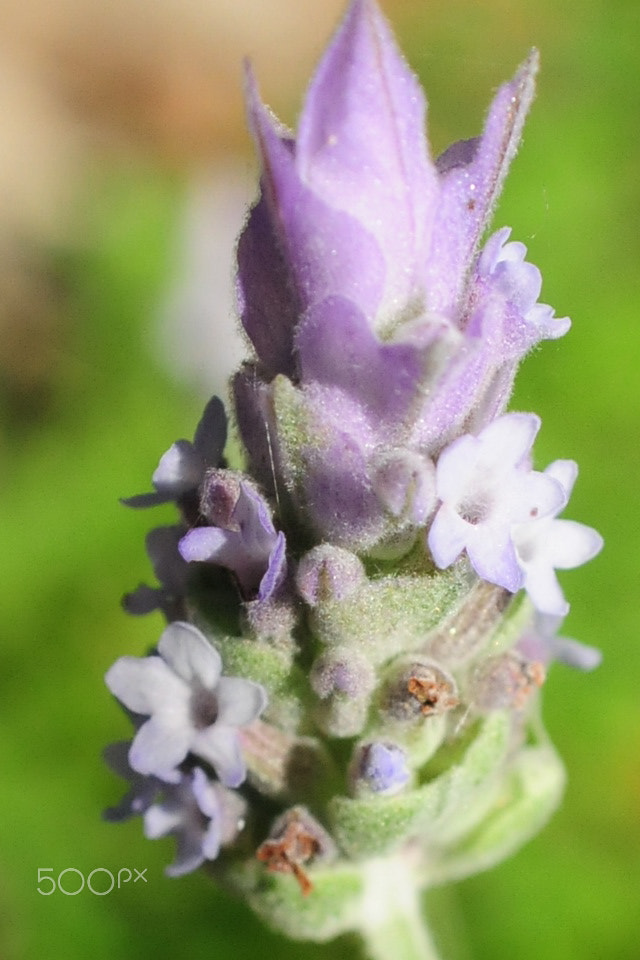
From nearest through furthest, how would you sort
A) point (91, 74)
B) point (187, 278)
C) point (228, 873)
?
point (228, 873), point (187, 278), point (91, 74)

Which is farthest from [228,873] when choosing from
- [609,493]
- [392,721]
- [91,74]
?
[91,74]

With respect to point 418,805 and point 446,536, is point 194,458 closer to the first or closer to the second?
point 446,536

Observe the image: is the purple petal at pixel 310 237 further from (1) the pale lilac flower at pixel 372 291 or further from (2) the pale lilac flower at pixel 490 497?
(2) the pale lilac flower at pixel 490 497

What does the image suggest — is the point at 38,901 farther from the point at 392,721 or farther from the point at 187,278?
the point at 187,278

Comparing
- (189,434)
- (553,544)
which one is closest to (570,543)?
(553,544)

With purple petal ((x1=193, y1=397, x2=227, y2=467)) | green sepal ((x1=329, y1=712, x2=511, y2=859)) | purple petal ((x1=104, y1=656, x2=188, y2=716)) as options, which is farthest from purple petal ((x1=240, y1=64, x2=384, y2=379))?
green sepal ((x1=329, y1=712, x2=511, y2=859))

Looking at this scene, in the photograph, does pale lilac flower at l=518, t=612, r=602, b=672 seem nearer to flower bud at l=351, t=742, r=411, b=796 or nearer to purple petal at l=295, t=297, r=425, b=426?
flower bud at l=351, t=742, r=411, b=796

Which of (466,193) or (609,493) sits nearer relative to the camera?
(466,193)
